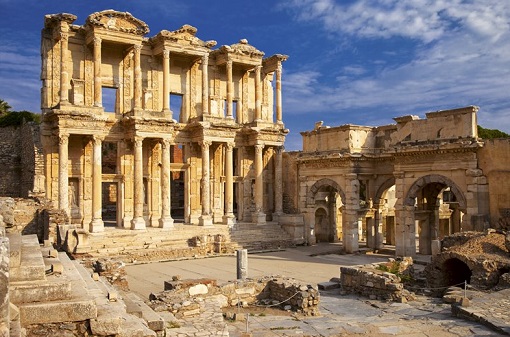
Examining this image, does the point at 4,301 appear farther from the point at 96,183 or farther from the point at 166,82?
the point at 166,82

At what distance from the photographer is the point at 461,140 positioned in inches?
786

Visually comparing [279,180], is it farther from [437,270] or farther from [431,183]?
[437,270]

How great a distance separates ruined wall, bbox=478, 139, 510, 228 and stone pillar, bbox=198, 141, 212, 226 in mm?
13237

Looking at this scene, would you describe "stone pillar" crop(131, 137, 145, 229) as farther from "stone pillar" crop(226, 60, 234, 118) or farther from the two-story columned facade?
"stone pillar" crop(226, 60, 234, 118)

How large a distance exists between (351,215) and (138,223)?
10345mm

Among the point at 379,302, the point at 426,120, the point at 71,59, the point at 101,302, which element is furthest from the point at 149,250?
the point at 101,302

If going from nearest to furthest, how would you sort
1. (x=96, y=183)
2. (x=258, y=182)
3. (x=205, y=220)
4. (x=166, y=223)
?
(x=96, y=183)
(x=166, y=223)
(x=205, y=220)
(x=258, y=182)

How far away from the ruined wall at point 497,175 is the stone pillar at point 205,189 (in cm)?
1324

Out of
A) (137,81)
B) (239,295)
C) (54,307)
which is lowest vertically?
(239,295)

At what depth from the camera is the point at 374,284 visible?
14602mm

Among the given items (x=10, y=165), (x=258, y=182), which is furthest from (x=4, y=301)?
(x=10, y=165)

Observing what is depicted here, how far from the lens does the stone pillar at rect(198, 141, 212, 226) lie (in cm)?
2608

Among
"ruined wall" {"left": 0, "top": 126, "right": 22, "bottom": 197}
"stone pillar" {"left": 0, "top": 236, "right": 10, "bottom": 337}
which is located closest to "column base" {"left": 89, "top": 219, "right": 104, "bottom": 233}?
"ruined wall" {"left": 0, "top": 126, "right": 22, "bottom": 197}

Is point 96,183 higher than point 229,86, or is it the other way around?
point 229,86
